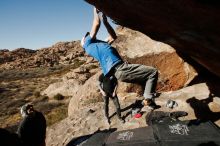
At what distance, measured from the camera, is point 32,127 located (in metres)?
7.73

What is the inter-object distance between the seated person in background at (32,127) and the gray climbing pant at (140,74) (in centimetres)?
256

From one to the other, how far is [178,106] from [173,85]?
89.4 inches

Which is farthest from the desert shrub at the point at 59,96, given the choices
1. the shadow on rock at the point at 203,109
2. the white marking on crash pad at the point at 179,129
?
the white marking on crash pad at the point at 179,129

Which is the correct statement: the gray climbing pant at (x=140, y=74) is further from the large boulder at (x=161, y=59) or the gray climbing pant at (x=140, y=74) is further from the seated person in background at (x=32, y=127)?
the large boulder at (x=161, y=59)

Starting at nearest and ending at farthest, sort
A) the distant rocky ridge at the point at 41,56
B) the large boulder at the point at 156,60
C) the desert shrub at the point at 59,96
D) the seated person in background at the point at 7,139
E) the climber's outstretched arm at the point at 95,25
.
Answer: the seated person in background at the point at 7,139
the climber's outstretched arm at the point at 95,25
the large boulder at the point at 156,60
the desert shrub at the point at 59,96
the distant rocky ridge at the point at 41,56

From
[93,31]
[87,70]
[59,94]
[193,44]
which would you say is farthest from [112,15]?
[87,70]

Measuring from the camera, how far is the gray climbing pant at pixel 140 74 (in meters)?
6.96

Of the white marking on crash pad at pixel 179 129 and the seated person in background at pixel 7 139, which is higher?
the seated person in background at pixel 7 139

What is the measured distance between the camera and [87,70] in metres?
38.9

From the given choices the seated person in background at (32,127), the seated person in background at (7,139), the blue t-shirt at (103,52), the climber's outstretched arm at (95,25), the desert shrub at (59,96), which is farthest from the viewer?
the desert shrub at (59,96)

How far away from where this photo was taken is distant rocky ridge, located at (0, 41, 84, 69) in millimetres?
93062

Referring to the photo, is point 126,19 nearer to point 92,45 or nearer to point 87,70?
point 92,45

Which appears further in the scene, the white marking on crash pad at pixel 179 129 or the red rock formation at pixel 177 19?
the white marking on crash pad at pixel 179 129

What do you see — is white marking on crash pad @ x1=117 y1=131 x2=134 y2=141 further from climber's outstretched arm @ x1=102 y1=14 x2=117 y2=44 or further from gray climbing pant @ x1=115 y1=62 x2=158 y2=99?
climber's outstretched arm @ x1=102 y1=14 x2=117 y2=44
